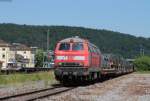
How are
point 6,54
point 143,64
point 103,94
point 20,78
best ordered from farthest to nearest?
point 6,54 → point 143,64 → point 20,78 → point 103,94

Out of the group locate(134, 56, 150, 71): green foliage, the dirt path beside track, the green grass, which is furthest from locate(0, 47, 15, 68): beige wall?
the dirt path beside track

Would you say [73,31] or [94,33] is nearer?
[73,31]

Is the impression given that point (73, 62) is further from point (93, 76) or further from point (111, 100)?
point (111, 100)

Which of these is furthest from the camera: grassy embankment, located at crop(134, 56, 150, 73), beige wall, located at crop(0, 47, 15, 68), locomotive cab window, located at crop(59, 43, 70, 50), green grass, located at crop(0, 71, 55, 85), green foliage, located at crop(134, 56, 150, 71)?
beige wall, located at crop(0, 47, 15, 68)

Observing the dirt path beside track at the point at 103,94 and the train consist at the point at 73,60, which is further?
the train consist at the point at 73,60

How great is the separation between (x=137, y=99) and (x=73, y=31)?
165 m

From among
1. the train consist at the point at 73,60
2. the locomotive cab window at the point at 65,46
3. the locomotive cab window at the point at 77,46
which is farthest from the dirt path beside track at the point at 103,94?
the locomotive cab window at the point at 65,46

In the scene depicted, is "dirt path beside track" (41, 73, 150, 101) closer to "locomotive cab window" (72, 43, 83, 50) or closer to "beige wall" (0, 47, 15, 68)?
"locomotive cab window" (72, 43, 83, 50)

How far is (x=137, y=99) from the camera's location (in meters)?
21.0

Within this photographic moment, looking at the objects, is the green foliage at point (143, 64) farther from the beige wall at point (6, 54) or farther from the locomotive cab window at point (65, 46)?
the locomotive cab window at point (65, 46)

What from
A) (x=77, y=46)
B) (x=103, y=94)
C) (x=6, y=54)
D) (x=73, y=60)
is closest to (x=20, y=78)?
(x=77, y=46)

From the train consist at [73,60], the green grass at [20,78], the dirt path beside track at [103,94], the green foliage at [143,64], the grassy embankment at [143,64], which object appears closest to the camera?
the dirt path beside track at [103,94]

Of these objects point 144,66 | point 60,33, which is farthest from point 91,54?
point 60,33

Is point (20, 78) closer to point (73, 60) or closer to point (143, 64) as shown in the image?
point (73, 60)
